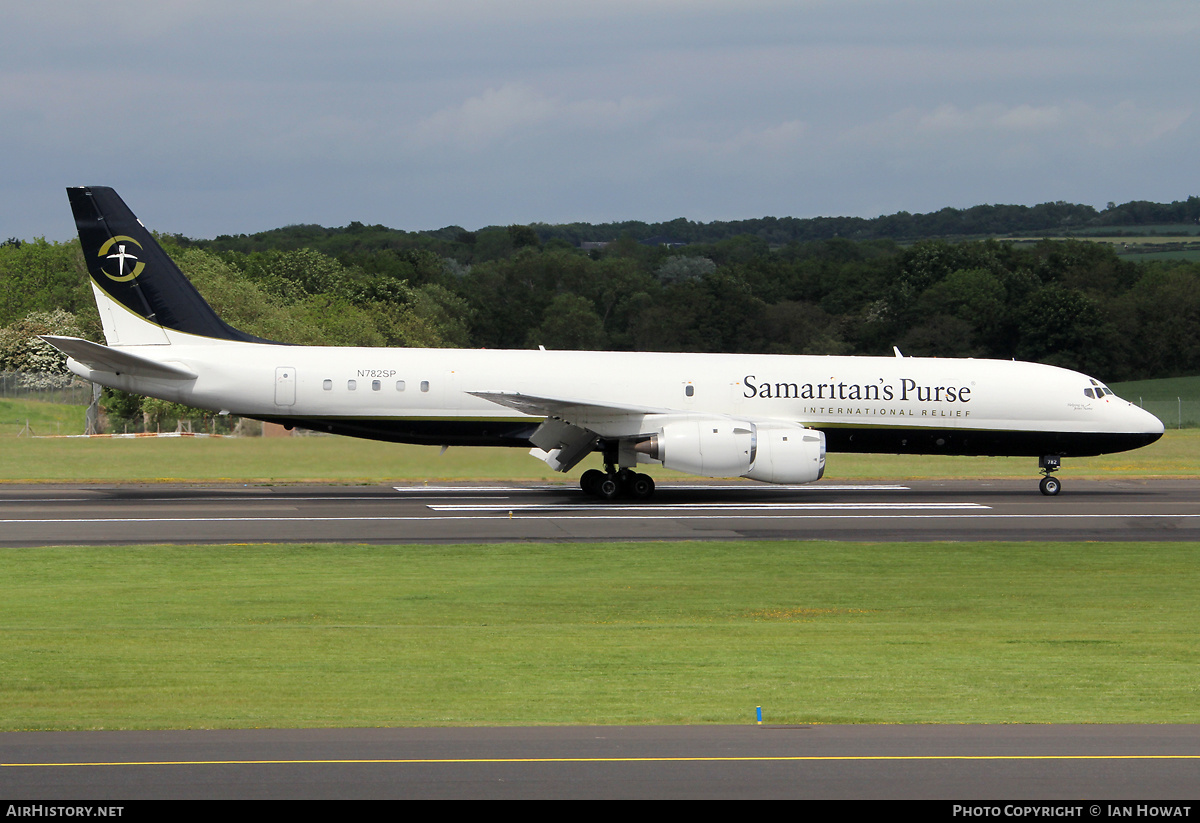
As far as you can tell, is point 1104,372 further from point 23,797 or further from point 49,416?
point 23,797

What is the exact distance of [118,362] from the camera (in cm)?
3047

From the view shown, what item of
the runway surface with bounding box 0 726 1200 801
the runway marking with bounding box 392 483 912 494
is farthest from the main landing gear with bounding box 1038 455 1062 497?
the runway surface with bounding box 0 726 1200 801

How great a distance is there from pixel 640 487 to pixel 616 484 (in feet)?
2.17

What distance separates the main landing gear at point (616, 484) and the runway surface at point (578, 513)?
0.37 meters

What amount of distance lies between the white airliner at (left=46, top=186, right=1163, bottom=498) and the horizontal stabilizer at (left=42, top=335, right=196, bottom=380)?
0.15 ft

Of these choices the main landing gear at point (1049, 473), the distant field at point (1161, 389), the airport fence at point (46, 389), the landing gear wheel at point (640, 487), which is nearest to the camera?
the landing gear wheel at point (640, 487)

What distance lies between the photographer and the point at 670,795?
27.0ft

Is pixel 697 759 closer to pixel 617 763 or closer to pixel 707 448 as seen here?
pixel 617 763

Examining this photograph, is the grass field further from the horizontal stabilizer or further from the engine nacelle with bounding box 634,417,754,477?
the horizontal stabilizer

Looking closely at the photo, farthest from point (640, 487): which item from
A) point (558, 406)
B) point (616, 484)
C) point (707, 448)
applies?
point (558, 406)

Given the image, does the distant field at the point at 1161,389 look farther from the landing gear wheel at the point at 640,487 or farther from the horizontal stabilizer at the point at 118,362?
the horizontal stabilizer at the point at 118,362

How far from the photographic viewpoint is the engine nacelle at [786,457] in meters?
29.5

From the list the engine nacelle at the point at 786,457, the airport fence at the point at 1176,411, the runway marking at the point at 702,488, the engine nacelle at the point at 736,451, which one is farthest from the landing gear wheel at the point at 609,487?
the airport fence at the point at 1176,411

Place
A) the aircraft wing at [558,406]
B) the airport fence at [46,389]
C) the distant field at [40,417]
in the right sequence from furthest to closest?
the airport fence at [46,389] < the distant field at [40,417] < the aircraft wing at [558,406]
